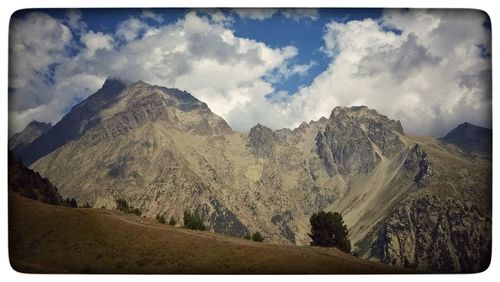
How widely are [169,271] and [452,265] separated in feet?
43.7

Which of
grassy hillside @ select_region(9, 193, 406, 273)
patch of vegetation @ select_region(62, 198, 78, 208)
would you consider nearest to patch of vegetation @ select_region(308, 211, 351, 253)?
A: grassy hillside @ select_region(9, 193, 406, 273)

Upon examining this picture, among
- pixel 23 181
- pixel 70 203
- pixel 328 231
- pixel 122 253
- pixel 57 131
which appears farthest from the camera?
pixel 57 131

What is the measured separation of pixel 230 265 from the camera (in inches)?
910

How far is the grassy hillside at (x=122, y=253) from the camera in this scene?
2272 centimetres

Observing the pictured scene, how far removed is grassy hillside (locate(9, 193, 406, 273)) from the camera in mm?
22719

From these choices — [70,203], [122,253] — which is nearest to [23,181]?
[122,253]

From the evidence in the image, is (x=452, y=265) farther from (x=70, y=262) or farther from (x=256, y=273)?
(x=70, y=262)

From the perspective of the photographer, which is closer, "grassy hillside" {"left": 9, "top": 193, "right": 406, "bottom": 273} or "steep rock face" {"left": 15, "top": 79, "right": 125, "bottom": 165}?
"grassy hillside" {"left": 9, "top": 193, "right": 406, "bottom": 273}

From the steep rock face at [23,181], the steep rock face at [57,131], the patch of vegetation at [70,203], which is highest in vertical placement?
the steep rock face at [57,131]

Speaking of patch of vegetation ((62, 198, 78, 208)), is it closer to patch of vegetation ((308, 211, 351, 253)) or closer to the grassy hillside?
the grassy hillside

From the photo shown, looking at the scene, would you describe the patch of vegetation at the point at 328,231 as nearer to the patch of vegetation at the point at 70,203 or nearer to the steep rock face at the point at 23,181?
the patch of vegetation at the point at 70,203

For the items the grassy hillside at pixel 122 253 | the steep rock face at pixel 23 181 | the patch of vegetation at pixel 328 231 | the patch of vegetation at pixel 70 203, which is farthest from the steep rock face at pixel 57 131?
the patch of vegetation at pixel 328 231

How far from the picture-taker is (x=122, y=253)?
23.7m

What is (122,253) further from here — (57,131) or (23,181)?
(57,131)
